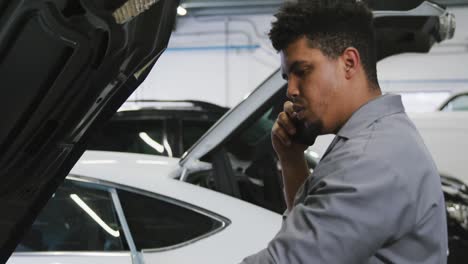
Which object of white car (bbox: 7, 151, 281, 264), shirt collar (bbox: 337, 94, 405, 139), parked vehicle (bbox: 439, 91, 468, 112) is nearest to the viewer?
shirt collar (bbox: 337, 94, 405, 139)

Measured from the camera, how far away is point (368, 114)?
112 cm

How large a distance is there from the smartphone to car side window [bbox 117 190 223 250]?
94cm

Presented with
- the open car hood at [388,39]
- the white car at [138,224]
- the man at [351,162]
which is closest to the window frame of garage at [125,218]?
the white car at [138,224]

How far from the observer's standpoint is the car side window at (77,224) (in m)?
2.31

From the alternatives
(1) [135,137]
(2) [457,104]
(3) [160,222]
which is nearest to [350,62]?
(3) [160,222]

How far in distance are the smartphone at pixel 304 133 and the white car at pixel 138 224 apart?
834mm

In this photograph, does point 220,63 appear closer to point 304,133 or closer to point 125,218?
point 125,218

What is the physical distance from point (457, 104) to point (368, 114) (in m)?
6.46

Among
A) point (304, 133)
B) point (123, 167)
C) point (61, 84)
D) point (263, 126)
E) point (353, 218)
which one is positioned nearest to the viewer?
point (353, 218)

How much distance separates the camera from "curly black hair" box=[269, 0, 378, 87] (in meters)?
1.15

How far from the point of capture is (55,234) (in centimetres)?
242

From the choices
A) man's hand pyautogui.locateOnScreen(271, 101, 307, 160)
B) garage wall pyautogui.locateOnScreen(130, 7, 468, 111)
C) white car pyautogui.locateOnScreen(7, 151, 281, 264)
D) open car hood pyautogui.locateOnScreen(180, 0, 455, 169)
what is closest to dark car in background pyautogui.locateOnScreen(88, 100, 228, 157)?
open car hood pyautogui.locateOnScreen(180, 0, 455, 169)

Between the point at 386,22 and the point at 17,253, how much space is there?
183 centimetres

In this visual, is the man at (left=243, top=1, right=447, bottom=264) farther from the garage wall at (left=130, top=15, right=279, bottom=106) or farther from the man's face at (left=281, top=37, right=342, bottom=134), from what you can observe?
the garage wall at (left=130, top=15, right=279, bottom=106)
